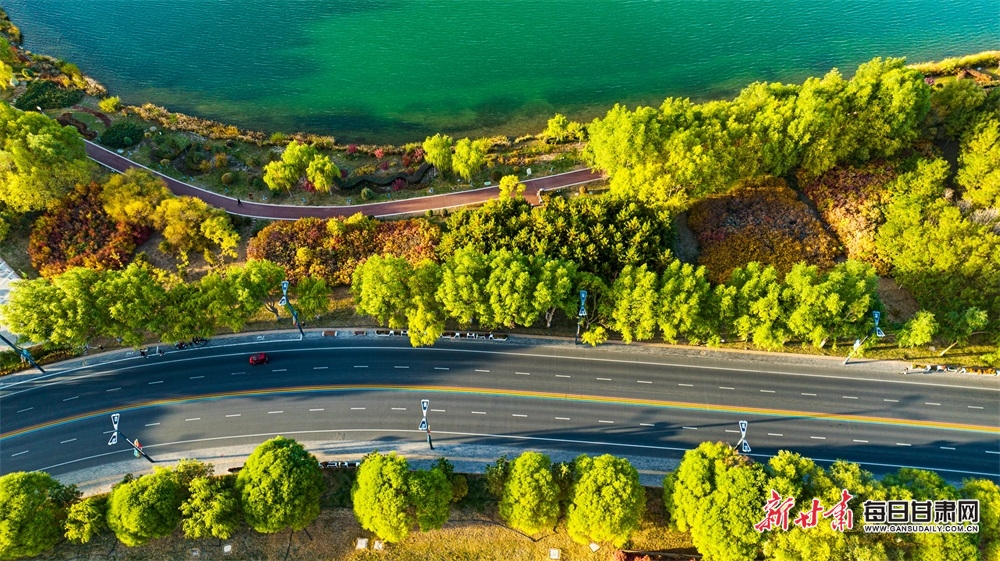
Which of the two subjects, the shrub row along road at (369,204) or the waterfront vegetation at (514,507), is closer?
the waterfront vegetation at (514,507)

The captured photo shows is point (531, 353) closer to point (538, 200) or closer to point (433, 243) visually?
point (433, 243)

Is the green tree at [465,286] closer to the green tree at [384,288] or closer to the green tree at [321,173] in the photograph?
the green tree at [384,288]

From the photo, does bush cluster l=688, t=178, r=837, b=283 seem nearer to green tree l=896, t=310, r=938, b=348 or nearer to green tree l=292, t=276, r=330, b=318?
green tree l=896, t=310, r=938, b=348

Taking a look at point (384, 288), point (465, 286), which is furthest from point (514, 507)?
point (384, 288)

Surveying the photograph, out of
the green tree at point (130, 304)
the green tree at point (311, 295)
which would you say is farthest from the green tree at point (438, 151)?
the green tree at point (130, 304)

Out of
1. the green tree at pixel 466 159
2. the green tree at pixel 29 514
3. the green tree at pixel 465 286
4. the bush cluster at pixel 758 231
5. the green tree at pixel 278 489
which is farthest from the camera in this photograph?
the green tree at pixel 466 159

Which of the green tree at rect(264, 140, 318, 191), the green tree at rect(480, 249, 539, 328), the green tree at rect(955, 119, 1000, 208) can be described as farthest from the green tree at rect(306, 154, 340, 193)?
the green tree at rect(955, 119, 1000, 208)

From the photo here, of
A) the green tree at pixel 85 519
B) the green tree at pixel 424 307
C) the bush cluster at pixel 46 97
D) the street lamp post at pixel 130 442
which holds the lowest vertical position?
the green tree at pixel 85 519
